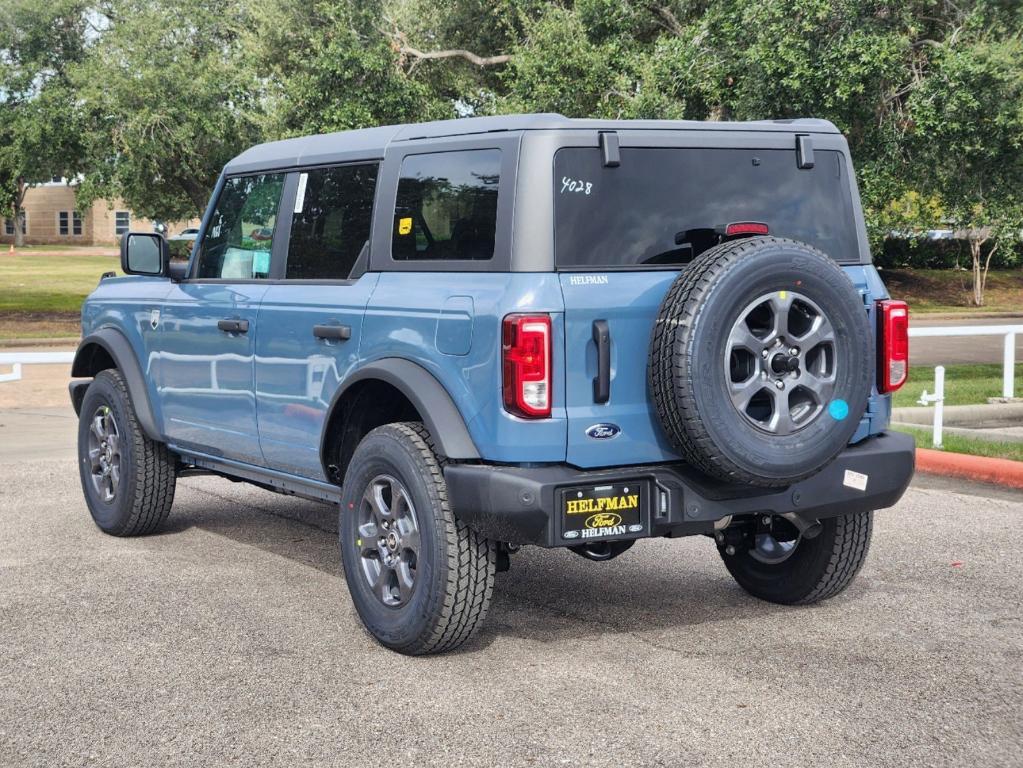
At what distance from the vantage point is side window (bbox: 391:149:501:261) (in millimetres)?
5398

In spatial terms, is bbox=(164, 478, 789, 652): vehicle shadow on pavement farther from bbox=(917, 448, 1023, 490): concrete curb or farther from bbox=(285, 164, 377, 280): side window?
bbox=(917, 448, 1023, 490): concrete curb

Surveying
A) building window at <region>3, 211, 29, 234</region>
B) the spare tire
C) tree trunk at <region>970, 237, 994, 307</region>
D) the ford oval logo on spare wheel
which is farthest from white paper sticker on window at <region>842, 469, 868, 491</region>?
building window at <region>3, 211, 29, 234</region>

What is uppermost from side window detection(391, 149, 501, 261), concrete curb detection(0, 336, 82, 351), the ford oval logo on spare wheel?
side window detection(391, 149, 501, 261)

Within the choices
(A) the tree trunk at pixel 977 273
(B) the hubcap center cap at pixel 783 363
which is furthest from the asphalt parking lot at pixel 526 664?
(A) the tree trunk at pixel 977 273

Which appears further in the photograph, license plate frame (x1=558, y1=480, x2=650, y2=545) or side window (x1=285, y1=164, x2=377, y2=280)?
side window (x1=285, y1=164, x2=377, y2=280)

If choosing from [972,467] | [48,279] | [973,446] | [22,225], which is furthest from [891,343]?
[22,225]

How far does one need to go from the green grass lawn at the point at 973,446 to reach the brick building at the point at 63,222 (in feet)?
273

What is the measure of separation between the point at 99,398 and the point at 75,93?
918 inches

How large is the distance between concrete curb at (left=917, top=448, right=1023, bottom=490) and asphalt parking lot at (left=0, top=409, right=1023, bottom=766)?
1577mm

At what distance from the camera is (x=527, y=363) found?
5.02m

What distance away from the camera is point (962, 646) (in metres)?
5.67

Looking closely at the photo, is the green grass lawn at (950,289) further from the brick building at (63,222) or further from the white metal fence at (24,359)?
the brick building at (63,222)

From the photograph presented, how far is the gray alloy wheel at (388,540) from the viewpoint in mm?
5570

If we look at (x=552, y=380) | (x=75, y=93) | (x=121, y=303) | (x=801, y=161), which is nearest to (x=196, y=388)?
(x=121, y=303)
